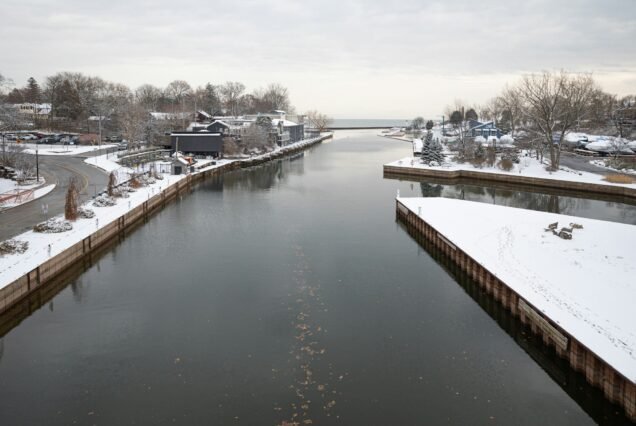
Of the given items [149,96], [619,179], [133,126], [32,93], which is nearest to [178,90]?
[149,96]

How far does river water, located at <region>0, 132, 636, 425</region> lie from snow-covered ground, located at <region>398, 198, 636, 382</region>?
1.29m

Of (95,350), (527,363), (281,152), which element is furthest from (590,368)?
(281,152)

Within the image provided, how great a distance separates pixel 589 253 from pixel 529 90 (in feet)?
135

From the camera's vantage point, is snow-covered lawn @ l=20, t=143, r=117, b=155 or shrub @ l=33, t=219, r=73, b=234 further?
snow-covered lawn @ l=20, t=143, r=117, b=155

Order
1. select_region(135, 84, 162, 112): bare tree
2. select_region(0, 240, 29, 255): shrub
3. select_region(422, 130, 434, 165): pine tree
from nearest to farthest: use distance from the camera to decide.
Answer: select_region(0, 240, 29, 255): shrub
select_region(422, 130, 434, 165): pine tree
select_region(135, 84, 162, 112): bare tree

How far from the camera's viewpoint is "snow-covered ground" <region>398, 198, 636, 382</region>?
50.9 feet

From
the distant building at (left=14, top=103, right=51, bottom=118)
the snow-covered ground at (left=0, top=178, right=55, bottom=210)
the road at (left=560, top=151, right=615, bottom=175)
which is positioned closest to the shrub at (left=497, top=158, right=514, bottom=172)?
the road at (left=560, top=151, right=615, bottom=175)

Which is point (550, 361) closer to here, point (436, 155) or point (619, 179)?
point (619, 179)

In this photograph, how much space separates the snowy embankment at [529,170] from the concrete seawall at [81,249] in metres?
28.0

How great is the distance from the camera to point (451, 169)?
190 feet

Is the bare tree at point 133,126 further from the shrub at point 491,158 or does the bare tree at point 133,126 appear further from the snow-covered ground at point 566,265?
the snow-covered ground at point 566,265

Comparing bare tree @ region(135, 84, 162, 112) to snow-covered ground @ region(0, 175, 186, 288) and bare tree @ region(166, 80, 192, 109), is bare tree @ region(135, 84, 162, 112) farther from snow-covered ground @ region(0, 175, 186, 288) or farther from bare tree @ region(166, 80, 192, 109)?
snow-covered ground @ region(0, 175, 186, 288)

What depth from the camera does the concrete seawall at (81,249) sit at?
19.5 meters

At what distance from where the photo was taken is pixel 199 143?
6850cm
